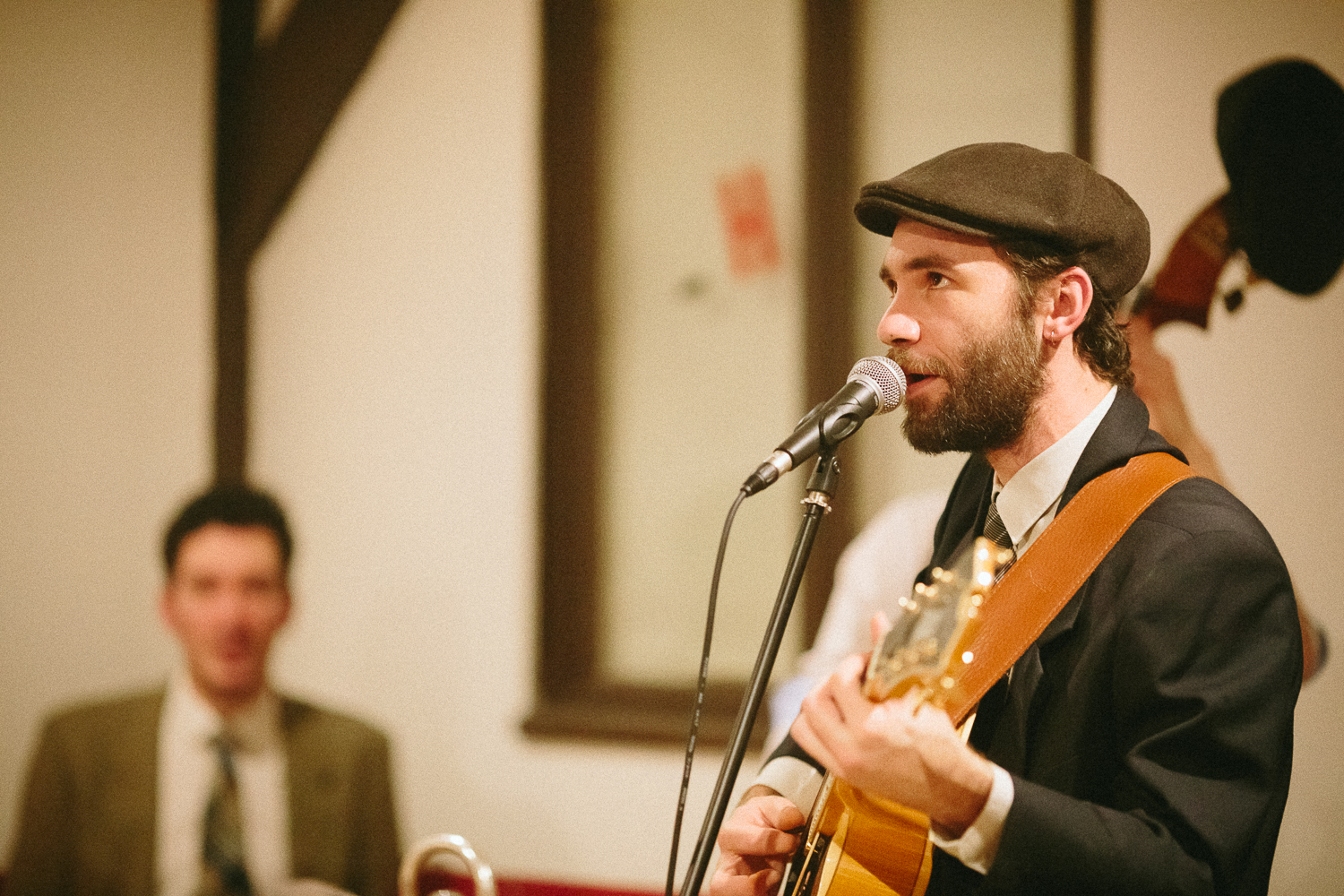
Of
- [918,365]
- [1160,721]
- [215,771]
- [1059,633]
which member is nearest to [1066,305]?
[918,365]

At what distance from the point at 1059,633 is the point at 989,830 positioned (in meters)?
0.24

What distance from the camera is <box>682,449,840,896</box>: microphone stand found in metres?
1.08

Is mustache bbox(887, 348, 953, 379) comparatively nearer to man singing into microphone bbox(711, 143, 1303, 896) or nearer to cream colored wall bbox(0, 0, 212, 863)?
man singing into microphone bbox(711, 143, 1303, 896)

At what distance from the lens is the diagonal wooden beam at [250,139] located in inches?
122

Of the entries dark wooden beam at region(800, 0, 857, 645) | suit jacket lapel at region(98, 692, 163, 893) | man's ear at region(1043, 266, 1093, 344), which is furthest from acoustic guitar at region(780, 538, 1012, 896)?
suit jacket lapel at region(98, 692, 163, 893)

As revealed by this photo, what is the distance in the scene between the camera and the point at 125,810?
2375 millimetres

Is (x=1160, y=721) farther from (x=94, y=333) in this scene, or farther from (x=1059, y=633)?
(x=94, y=333)

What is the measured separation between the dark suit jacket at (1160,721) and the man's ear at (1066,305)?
0.77ft

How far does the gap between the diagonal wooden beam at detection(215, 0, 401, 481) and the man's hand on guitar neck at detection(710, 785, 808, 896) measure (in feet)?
8.06

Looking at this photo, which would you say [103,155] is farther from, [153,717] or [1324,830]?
[1324,830]

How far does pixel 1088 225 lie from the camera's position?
119 centimetres

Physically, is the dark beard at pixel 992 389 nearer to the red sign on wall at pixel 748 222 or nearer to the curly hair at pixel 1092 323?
the curly hair at pixel 1092 323

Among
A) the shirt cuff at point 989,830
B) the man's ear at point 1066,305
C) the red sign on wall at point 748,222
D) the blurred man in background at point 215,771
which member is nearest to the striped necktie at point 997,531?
the man's ear at point 1066,305

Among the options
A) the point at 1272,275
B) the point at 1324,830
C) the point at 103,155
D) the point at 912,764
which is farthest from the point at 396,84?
the point at 1324,830
